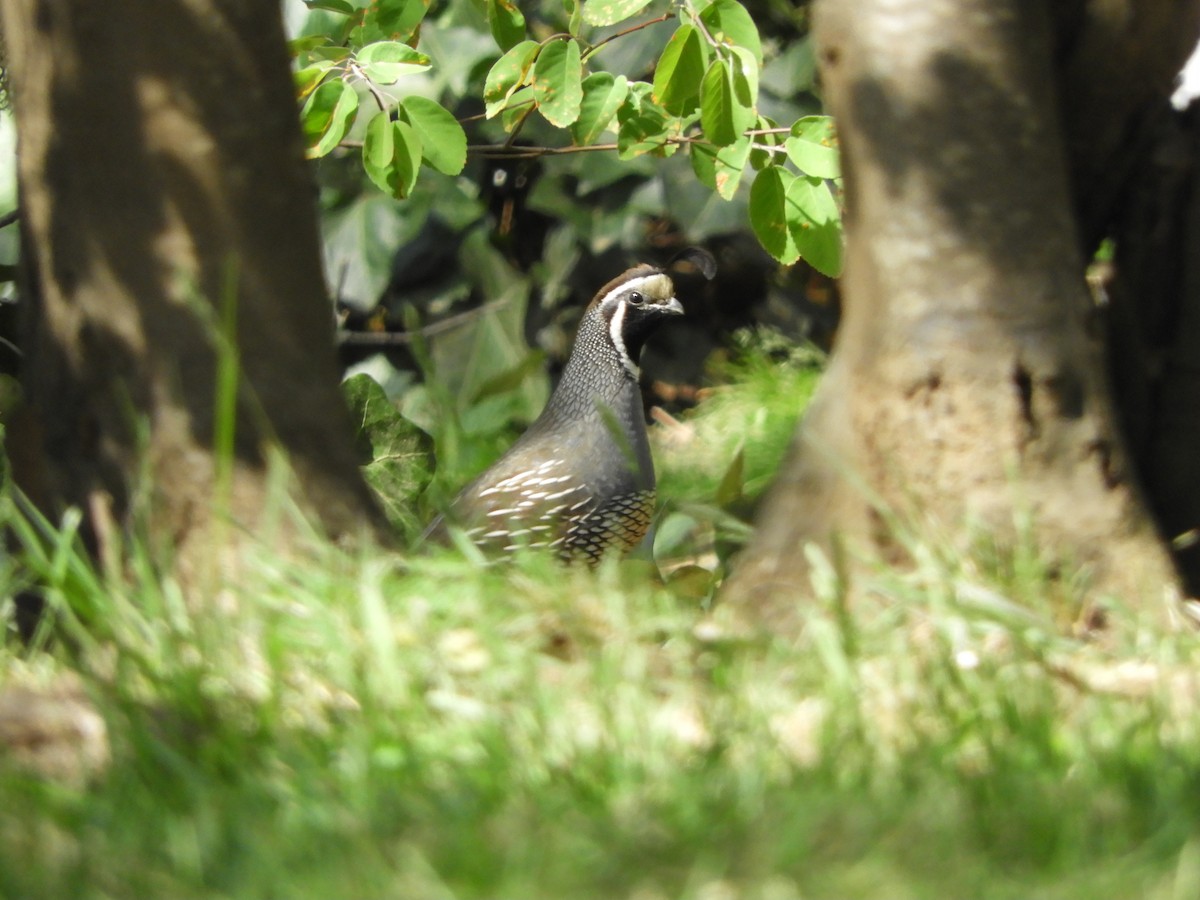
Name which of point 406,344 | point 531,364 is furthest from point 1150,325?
point 406,344

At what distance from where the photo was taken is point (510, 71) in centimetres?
388

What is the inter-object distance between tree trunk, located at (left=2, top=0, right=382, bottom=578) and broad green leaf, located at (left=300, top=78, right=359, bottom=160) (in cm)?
93

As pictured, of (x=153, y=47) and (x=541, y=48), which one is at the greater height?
(x=153, y=47)

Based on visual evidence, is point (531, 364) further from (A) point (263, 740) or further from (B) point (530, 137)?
(B) point (530, 137)

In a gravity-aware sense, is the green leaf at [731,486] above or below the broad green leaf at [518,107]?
below

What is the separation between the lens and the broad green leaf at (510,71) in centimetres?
387

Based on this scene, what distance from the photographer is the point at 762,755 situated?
2016mm

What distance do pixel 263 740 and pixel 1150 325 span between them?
203 centimetres

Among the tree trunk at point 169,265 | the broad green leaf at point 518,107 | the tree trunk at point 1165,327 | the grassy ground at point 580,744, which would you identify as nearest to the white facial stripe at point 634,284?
the broad green leaf at point 518,107

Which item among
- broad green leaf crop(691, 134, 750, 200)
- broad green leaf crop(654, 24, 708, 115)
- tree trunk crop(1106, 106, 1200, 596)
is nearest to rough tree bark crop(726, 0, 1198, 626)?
tree trunk crop(1106, 106, 1200, 596)

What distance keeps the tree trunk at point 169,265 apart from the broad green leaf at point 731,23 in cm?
120

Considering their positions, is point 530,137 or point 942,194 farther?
point 530,137

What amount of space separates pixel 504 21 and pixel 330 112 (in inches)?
20.6

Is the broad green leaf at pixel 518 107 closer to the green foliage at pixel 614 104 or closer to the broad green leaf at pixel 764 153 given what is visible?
the green foliage at pixel 614 104
